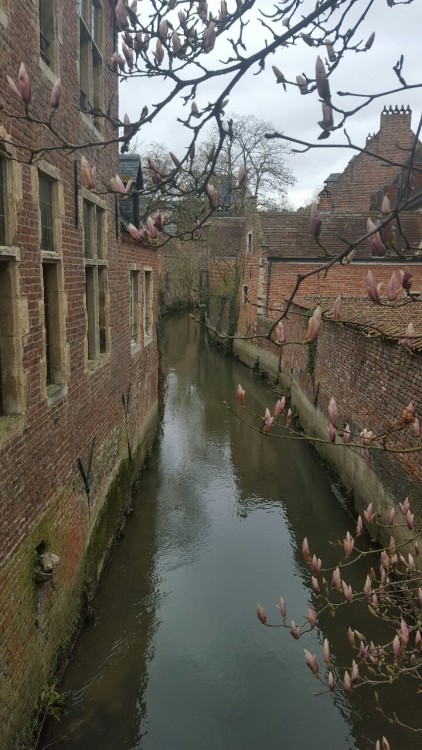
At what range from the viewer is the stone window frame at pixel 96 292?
710cm

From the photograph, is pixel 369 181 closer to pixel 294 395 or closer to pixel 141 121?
pixel 294 395

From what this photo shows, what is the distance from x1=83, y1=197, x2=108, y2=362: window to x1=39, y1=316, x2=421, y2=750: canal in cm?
357

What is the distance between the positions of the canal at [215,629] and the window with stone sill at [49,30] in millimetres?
6830

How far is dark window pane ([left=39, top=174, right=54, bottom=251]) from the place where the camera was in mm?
5195

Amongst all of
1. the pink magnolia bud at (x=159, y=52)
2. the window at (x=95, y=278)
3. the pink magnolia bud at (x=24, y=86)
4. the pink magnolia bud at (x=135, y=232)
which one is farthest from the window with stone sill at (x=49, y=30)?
the pink magnolia bud at (x=24, y=86)

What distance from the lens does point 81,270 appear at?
654cm

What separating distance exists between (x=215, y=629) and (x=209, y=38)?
6.63 m

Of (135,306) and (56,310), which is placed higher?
(56,310)

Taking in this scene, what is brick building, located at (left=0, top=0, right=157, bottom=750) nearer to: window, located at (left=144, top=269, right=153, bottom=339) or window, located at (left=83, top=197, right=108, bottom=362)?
window, located at (left=83, top=197, right=108, bottom=362)

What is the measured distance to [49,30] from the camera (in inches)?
212

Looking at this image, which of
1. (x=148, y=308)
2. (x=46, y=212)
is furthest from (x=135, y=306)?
(x=46, y=212)

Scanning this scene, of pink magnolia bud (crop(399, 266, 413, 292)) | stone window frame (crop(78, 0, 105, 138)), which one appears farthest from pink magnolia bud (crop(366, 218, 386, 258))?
stone window frame (crop(78, 0, 105, 138))

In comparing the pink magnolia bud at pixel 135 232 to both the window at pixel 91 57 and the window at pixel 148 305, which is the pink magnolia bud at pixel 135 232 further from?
the window at pixel 148 305

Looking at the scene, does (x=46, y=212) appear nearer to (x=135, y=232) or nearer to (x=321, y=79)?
(x=135, y=232)
